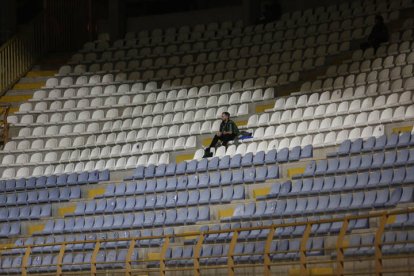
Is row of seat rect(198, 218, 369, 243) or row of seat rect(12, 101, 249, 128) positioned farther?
row of seat rect(12, 101, 249, 128)

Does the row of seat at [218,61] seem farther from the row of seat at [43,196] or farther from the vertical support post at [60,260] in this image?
the vertical support post at [60,260]

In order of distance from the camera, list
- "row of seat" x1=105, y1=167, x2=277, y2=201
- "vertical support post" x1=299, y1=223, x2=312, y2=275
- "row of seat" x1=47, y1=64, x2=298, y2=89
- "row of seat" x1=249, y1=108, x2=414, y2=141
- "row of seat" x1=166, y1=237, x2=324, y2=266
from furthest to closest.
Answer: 1. "row of seat" x1=47, y1=64, x2=298, y2=89
2. "row of seat" x1=105, y1=167, x2=277, y2=201
3. "row of seat" x1=249, y1=108, x2=414, y2=141
4. "row of seat" x1=166, y1=237, x2=324, y2=266
5. "vertical support post" x1=299, y1=223, x2=312, y2=275

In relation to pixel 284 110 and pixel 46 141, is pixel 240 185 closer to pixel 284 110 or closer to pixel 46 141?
pixel 284 110

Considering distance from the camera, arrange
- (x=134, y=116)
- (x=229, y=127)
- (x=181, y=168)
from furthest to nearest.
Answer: (x=134, y=116)
(x=229, y=127)
(x=181, y=168)

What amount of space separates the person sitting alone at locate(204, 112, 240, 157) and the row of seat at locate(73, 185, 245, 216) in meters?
1.41

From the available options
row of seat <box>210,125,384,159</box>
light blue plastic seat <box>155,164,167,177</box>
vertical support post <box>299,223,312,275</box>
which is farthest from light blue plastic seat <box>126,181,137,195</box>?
vertical support post <box>299,223,312,275</box>

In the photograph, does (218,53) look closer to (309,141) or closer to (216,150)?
(216,150)

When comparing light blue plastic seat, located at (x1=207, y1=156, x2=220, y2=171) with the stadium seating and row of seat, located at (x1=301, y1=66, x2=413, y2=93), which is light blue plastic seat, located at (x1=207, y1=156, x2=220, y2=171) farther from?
row of seat, located at (x1=301, y1=66, x2=413, y2=93)

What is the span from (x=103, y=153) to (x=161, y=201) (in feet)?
9.53

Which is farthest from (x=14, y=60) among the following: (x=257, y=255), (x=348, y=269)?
(x=348, y=269)

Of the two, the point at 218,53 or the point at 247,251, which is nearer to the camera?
the point at 247,251

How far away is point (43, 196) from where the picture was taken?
18.7m

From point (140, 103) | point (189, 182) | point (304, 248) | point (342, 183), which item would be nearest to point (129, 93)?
point (140, 103)

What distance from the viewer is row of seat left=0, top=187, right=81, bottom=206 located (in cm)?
1859
